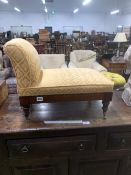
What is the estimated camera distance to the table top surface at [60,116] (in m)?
1.06

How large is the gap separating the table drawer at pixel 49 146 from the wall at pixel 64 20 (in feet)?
44.8

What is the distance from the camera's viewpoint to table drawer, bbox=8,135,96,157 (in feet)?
3.43

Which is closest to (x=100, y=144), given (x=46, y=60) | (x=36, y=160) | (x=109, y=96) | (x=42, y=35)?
(x=109, y=96)

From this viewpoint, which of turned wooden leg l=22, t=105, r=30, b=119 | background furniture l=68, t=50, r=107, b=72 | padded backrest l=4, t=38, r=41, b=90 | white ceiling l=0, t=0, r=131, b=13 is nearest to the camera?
padded backrest l=4, t=38, r=41, b=90

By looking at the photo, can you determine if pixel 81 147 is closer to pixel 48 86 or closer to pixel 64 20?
pixel 48 86

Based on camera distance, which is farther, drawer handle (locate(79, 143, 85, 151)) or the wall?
the wall

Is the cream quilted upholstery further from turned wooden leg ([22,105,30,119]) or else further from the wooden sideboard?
the wooden sideboard

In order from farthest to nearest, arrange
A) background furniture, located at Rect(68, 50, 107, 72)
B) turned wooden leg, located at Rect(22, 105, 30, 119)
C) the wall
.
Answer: the wall
background furniture, located at Rect(68, 50, 107, 72)
turned wooden leg, located at Rect(22, 105, 30, 119)

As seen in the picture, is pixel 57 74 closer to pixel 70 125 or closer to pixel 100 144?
pixel 70 125

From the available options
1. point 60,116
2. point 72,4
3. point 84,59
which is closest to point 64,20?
point 72,4

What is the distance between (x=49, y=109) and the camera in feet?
4.18

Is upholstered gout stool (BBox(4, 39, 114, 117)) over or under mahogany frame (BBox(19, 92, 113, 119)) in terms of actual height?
over

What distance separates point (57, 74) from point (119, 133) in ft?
1.79

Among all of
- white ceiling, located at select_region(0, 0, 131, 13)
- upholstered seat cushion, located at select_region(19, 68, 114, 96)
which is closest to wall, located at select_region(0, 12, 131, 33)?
white ceiling, located at select_region(0, 0, 131, 13)
